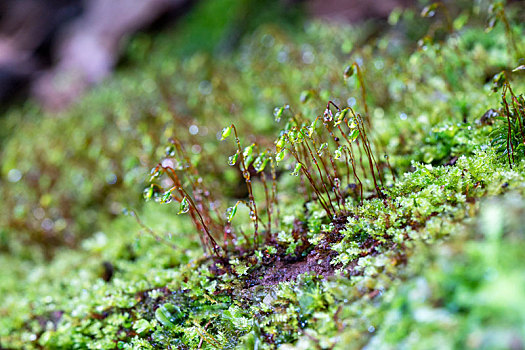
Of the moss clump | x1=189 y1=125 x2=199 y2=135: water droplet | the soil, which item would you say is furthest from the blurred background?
the soil

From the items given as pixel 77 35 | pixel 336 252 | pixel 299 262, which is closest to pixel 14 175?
pixel 299 262

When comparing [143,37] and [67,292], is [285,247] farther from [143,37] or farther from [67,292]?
[143,37]

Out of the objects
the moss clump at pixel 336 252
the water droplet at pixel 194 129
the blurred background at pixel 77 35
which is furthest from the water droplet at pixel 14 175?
the blurred background at pixel 77 35

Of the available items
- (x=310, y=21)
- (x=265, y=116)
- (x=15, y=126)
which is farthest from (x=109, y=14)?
(x=265, y=116)

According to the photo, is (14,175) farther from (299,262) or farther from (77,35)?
(77,35)

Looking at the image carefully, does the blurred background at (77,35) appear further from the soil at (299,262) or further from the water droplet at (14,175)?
the soil at (299,262)

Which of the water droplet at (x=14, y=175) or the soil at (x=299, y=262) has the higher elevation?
the water droplet at (x=14, y=175)

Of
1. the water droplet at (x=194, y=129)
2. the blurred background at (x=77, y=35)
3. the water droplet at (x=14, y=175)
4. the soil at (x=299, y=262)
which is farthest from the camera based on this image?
the blurred background at (x=77, y=35)

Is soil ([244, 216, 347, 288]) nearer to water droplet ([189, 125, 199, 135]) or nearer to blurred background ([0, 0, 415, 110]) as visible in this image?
water droplet ([189, 125, 199, 135])
